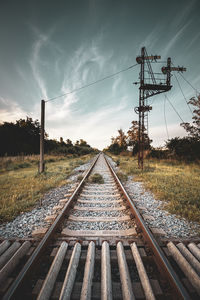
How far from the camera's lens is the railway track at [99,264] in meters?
1.36

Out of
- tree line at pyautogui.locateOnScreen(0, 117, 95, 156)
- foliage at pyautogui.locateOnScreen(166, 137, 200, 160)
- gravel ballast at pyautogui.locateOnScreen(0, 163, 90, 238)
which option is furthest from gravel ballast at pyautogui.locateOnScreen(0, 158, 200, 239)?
tree line at pyautogui.locateOnScreen(0, 117, 95, 156)

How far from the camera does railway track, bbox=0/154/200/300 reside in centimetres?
136

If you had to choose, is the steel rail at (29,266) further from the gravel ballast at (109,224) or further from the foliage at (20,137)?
the foliage at (20,137)

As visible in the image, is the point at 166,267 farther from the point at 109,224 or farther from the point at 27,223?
the point at 27,223

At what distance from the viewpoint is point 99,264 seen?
71.6 inches

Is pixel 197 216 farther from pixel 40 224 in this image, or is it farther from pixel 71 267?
pixel 40 224

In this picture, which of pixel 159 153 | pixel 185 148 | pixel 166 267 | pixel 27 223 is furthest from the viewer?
pixel 159 153

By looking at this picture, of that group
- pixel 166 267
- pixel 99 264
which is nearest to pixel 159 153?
pixel 166 267

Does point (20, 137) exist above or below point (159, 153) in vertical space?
above

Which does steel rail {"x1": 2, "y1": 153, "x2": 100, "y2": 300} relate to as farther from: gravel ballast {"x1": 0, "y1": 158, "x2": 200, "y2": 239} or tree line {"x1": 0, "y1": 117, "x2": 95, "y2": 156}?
tree line {"x1": 0, "y1": 117, "x2": 95, "y2": 156}

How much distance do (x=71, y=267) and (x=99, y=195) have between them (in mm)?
2754

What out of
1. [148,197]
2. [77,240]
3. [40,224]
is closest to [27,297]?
[77,240]

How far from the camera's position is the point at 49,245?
2.06 metres

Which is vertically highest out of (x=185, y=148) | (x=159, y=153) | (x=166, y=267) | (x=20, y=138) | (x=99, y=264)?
(x=20, y=138)
